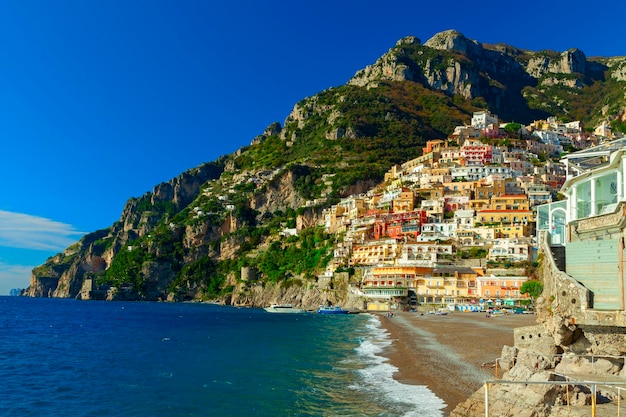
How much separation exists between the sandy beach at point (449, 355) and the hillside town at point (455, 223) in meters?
28.2

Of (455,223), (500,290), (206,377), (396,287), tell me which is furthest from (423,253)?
(206,377)

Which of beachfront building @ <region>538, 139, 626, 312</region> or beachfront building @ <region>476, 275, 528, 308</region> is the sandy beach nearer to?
beachfront building @ <region>538, 139, 626, 312</region>

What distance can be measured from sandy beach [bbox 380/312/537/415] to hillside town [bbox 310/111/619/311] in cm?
2817

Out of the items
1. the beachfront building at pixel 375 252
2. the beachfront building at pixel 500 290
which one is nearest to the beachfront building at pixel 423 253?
the beachfront building at pixel 375 252

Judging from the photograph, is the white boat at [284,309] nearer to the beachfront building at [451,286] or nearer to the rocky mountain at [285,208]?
the rocky mountain at [285,208]

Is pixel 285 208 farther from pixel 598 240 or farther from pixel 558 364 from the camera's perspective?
pixel 558 364

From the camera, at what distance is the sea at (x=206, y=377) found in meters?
20.2

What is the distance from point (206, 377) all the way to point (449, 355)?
1435cm

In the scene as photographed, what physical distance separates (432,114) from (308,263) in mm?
90968

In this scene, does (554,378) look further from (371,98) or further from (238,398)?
(371,98)

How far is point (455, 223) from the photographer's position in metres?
90.4

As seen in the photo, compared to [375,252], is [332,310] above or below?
below

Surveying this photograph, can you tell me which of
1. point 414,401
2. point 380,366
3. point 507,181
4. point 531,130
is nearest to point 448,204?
point 507,181

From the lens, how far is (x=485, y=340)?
120ft
